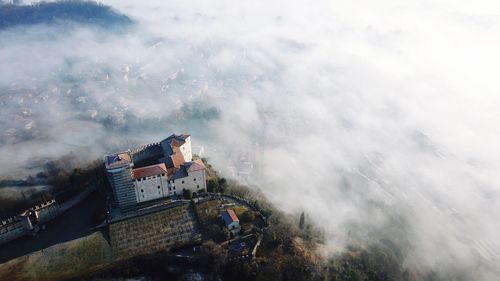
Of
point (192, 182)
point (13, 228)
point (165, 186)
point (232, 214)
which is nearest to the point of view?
point (13, 228)

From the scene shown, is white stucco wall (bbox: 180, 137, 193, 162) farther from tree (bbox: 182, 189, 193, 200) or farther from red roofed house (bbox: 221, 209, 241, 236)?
red roofed house (bbox: 221, 209, 241, 236)

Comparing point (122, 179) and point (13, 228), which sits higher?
point (122, 179)

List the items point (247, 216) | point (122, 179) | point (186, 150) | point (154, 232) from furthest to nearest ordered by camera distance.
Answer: point (186, 150), point (247, 216), point (122, 179), point (154, 232)

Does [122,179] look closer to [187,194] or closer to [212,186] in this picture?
[187,194]

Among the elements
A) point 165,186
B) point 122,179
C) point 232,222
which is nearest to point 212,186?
point 165,186

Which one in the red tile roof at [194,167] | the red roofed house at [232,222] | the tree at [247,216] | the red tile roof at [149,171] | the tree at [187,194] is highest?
the red tile roof at [149,171]

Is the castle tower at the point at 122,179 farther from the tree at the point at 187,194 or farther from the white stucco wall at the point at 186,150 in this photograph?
the white stucco wall at the point at 186,150

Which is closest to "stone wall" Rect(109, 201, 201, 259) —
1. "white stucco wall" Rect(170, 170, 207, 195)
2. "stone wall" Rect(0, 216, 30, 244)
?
"white stucco wall" Rect(170, 170, 207, 195)

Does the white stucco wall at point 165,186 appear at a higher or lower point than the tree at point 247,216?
higher

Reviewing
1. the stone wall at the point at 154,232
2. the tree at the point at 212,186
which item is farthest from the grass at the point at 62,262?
the tree at the point at 212,186
